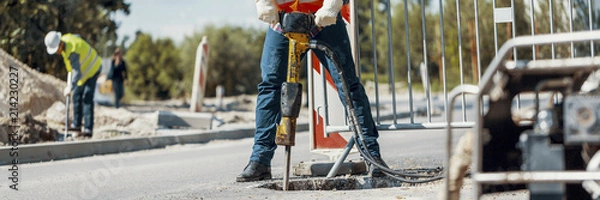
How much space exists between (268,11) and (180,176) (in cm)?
265

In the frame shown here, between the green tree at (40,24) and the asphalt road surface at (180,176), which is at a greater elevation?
the green tree at (40,24)

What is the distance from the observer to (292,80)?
5.96 m

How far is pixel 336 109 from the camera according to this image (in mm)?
7574

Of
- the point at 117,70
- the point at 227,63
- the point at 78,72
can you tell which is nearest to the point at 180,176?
the point at 78,72

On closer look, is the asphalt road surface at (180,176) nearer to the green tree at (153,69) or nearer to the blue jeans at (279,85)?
the blue jeans at (279,85)

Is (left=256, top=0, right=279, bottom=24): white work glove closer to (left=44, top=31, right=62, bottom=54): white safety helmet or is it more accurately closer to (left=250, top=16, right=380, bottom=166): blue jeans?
(left=250, top=16, right=380, bottom=166): blue jeans

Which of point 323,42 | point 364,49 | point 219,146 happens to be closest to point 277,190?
point 323,42

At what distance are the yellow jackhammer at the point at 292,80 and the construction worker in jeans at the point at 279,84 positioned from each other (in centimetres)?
42

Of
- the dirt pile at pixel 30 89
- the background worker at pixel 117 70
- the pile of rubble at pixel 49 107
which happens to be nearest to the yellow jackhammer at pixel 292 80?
the pile of rubble at pixel 49 107

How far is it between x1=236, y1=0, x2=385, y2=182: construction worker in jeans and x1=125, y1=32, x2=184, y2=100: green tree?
50.3m

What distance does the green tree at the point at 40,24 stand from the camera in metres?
24.2

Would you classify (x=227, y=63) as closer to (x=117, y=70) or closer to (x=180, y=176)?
(x=117, y=70)

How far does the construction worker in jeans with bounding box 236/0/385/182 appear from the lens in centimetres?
651

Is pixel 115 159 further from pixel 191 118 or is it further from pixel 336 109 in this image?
pixel 191 118
